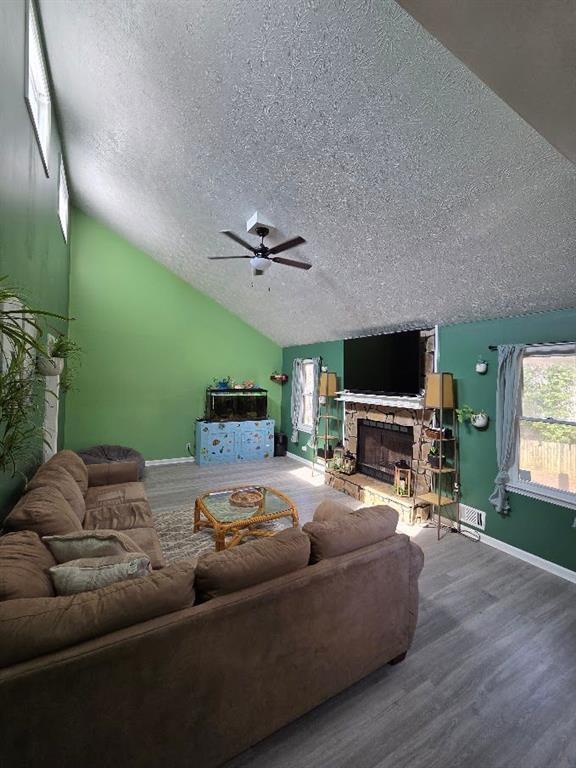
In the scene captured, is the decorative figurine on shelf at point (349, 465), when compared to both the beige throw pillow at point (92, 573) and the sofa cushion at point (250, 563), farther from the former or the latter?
the beige throw pillow at point (92, 573)

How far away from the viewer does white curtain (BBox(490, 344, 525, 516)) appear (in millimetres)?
3400

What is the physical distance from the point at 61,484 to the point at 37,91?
127 inches

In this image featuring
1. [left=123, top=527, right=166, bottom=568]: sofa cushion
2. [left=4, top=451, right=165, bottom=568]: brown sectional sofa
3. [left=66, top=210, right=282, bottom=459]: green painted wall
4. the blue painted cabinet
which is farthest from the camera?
the blue painted cabinet

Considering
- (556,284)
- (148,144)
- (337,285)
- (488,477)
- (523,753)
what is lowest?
(523,753)

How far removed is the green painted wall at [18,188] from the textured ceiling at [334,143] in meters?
0.75

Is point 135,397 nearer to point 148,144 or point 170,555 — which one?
point 170,555

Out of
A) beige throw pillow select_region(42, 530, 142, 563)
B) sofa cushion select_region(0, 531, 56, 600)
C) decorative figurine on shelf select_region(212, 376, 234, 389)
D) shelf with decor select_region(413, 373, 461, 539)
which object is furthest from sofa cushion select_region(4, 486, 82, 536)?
decorative figurine on shelf select_region(212, 376, 234, 389)

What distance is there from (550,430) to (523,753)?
2.57 m

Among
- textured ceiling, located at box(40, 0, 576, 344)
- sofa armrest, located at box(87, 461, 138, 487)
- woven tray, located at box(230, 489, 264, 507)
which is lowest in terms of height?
woven tray, located at box(230, 489, 264, 507)

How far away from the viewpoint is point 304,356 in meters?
7.00

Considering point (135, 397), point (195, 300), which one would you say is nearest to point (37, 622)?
point (135, 397)

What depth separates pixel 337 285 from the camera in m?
4.36

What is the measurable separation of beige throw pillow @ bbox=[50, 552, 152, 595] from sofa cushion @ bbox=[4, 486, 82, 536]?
62cm

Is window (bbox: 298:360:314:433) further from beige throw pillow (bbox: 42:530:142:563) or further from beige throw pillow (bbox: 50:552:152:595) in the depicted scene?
beige throw pillow (bbox: 50:552:152:595)
